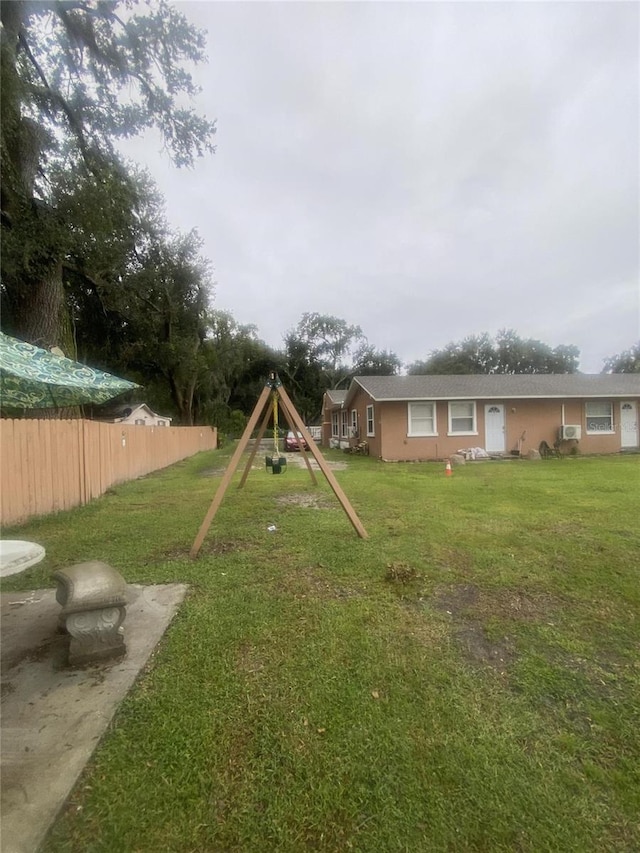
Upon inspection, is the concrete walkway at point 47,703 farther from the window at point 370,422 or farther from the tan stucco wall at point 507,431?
the window at point 370,422

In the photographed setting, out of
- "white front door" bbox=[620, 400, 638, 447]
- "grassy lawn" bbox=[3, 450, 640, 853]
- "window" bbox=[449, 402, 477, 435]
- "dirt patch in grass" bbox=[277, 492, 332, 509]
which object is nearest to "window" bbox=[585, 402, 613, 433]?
"white front door" bbox=[620, 400, 638, 447]

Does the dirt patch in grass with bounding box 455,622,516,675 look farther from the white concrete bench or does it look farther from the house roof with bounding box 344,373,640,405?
the house roof with bounding box 344,373,640,405

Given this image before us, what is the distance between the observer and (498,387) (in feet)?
52.0

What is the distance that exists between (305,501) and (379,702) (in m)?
5.58

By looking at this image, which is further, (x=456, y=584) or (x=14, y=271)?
(x=14, y=271)

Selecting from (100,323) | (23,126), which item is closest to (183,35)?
(23,126)

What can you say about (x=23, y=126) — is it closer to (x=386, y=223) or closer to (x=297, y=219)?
(x=297, y=219)

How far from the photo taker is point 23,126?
26.3 ft

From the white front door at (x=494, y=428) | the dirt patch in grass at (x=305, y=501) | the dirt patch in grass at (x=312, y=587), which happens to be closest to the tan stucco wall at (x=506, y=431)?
the white front door at (x=494, y=428)

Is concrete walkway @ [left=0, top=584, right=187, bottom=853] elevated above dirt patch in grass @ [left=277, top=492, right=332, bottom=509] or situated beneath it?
situated beneath

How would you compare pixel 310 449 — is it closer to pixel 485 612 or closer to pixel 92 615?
pixel 485 612

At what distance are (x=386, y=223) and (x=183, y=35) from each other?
25.2 feet

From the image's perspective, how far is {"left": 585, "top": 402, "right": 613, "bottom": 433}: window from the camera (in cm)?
1577

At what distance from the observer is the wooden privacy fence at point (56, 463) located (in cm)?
607
